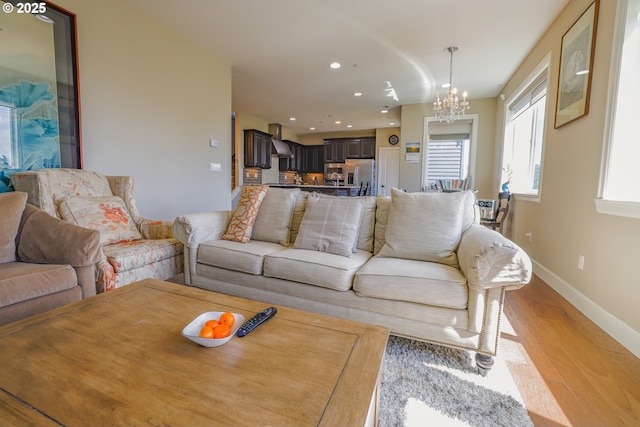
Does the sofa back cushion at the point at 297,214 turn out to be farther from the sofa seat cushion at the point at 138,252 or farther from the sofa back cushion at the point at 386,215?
the sofa seat cushion at the point at 138,252

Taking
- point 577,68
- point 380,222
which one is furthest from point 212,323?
point 577,68

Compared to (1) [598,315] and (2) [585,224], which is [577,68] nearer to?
(2) [585,224]

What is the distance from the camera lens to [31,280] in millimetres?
1375

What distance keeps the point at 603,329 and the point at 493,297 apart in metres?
1.24

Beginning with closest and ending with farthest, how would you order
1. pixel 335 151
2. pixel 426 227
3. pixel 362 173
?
pixel 426 227 → pixel 362 173 → pixel 335 151

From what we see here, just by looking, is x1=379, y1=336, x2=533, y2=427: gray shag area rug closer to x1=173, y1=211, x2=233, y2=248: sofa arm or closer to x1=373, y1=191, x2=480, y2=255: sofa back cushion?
x1=373, y1=191, x2=480, y2=255: sofa back cushion

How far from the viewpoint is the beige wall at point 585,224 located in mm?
1749

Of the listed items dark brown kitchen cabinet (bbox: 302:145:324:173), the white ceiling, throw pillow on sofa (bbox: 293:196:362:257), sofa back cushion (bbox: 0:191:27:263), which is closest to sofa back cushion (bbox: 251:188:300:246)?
throw pillow on sofa (bbox: 293:196:362:257)

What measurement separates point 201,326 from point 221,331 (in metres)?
0.11

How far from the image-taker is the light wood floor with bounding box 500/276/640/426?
1.18 m

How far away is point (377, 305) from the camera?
1.56m

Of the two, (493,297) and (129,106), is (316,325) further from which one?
(129,106)

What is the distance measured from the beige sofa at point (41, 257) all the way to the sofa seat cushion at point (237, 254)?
0.66 m

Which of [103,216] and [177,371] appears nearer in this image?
[177,371]
